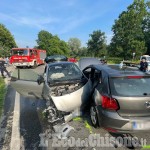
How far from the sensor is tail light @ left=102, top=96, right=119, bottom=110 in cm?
439

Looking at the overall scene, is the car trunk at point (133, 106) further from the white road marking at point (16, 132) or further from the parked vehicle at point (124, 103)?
the white road marking at point (16, 132)

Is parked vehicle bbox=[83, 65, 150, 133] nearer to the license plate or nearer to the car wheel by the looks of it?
the license plate

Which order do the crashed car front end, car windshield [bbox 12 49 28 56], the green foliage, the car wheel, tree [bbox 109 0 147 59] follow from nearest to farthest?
the car wheel → the crashed car front end → car windshield [bbox 12 49 28 56] → tree [bbox 109 0 147 59] → the green foliage

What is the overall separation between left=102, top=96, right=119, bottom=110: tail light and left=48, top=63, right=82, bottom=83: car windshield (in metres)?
2.37

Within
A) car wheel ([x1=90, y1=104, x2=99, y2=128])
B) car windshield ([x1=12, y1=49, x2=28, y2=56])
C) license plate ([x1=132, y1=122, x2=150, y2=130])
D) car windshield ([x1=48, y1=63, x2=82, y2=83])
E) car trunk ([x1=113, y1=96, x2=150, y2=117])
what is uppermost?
car windshield ([x1=12, y1=49, x2=28, y2=56])

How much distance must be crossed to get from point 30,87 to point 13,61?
57.6 ft

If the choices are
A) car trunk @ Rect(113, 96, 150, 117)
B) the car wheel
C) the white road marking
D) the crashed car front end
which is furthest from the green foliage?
car trunk @ Rect(113, 96, 150, 117)

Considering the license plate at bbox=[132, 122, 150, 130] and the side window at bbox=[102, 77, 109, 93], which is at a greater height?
the side window at bbox=[102, 77, 109, 93]

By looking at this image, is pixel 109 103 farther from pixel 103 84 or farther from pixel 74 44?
pixel 74 44

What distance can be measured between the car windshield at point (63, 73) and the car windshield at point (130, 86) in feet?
7.92

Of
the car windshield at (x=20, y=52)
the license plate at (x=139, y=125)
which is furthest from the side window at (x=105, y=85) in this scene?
the car windshield at (x=20, y=52)

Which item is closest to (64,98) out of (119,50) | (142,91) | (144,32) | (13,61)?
(142,91)

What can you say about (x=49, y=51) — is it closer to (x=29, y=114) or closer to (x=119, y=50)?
(x=119, y=50)

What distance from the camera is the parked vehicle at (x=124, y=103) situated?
4.26 m
